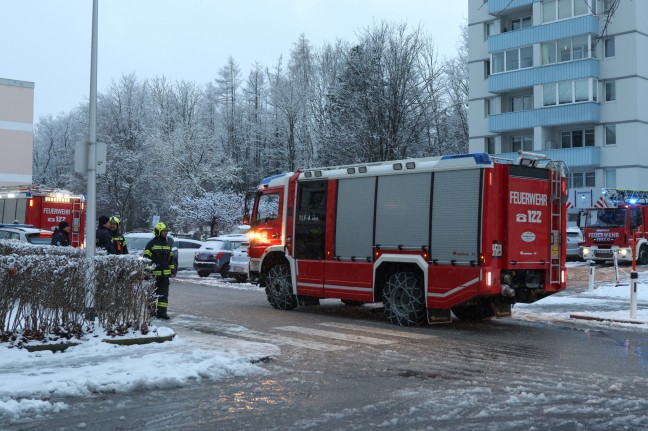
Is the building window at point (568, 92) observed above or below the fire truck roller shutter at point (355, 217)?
above

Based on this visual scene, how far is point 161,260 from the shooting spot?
43.5 feet

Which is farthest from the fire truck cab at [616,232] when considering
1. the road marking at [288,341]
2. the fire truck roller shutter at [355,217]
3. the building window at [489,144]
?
the road marking at [288,341]

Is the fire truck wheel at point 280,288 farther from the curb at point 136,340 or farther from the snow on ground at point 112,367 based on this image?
the curb at point 136,340

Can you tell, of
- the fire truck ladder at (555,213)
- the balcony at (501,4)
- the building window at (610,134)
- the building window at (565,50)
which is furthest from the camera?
the balcony at (501,4)

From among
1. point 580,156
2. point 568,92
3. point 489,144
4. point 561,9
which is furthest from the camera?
point 489,144

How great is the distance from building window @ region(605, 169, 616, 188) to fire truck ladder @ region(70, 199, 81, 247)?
30.4 meters

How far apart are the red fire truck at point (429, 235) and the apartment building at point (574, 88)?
101 feet

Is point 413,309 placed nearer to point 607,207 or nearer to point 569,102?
point 607,207

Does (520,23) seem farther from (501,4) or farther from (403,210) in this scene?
(403,210)

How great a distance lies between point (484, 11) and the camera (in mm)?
48719

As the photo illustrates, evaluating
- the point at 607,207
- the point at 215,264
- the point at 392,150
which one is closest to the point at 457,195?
the point at 215,264

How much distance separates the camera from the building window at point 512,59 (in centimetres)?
4629

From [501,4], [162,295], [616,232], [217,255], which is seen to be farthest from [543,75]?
[162,295]

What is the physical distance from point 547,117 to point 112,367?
4054cm
